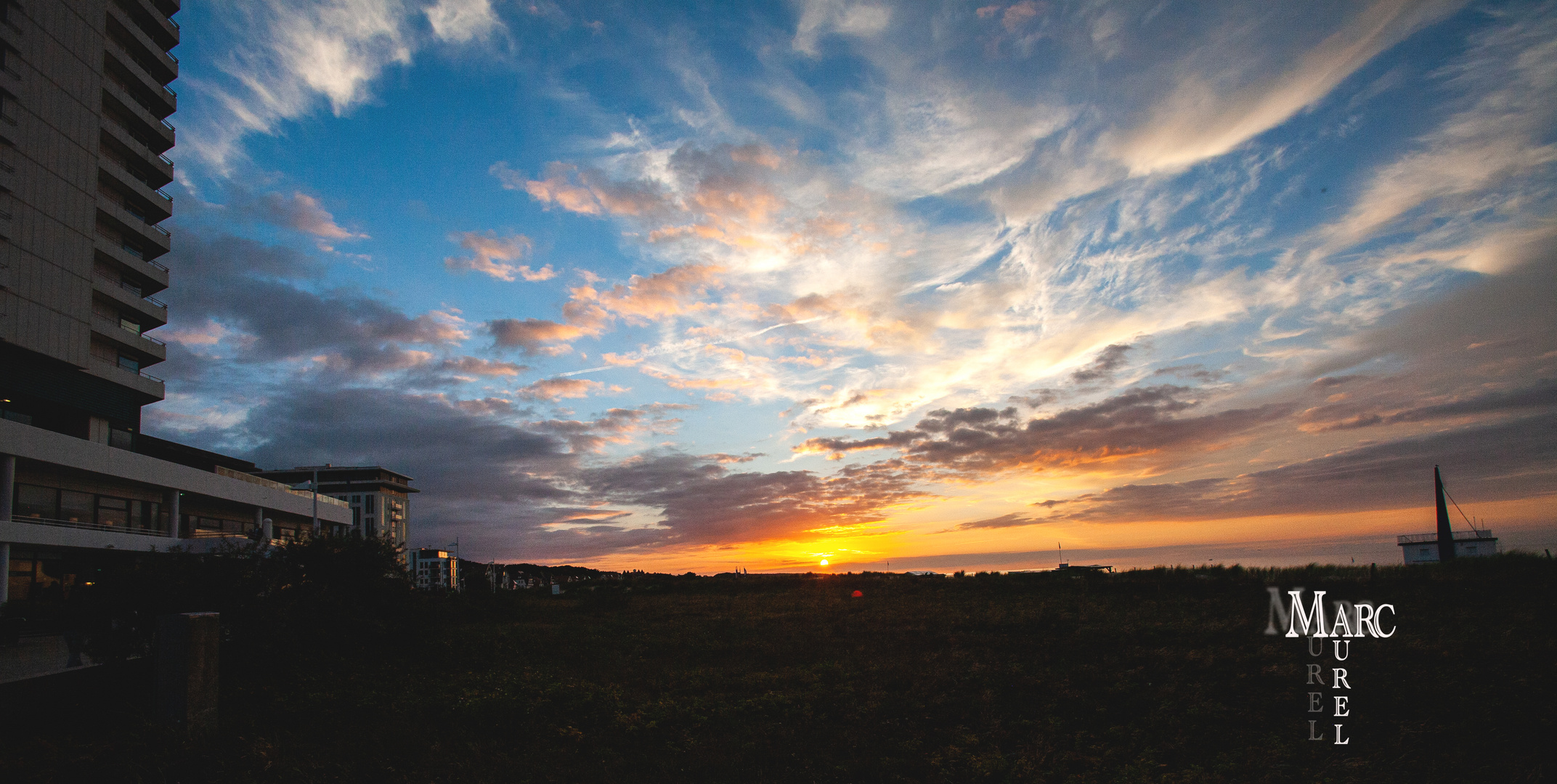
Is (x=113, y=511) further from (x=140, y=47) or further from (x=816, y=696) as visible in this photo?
(x=816, y=696)

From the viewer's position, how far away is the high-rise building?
4112 cm

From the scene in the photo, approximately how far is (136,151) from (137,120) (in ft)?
8.48

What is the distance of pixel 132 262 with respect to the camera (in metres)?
54.0

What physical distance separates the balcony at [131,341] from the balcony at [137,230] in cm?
681

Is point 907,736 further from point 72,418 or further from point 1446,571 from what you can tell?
point 72,418

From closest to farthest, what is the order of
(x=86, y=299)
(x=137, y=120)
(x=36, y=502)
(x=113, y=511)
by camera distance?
1. (x=36, y=502)
2. (x=113, y=511)
3. (x=86, y=299)
4. (x=137, y=120)

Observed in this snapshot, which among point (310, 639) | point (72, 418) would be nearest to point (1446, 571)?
point (310, 639)

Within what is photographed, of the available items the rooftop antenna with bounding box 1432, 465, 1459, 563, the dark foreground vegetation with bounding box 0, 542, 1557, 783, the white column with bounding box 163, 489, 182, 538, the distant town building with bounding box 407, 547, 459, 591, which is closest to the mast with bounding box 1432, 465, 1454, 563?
the rooftop antenna with bounding box 1432, 465, 1459, 563

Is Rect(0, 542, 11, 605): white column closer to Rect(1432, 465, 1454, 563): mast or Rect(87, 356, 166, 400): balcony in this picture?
Rect(87, 356, 166, 400): balcony

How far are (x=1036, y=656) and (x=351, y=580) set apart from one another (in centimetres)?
2623

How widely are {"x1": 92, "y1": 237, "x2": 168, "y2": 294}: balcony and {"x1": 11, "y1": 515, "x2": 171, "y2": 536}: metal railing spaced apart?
63.5ft

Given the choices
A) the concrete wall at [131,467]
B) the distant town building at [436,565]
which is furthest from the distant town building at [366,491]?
the concrete wall at [131,467]

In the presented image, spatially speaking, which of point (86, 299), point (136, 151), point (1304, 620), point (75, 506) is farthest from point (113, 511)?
point (1304, 620)

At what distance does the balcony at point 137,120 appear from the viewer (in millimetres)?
53375
